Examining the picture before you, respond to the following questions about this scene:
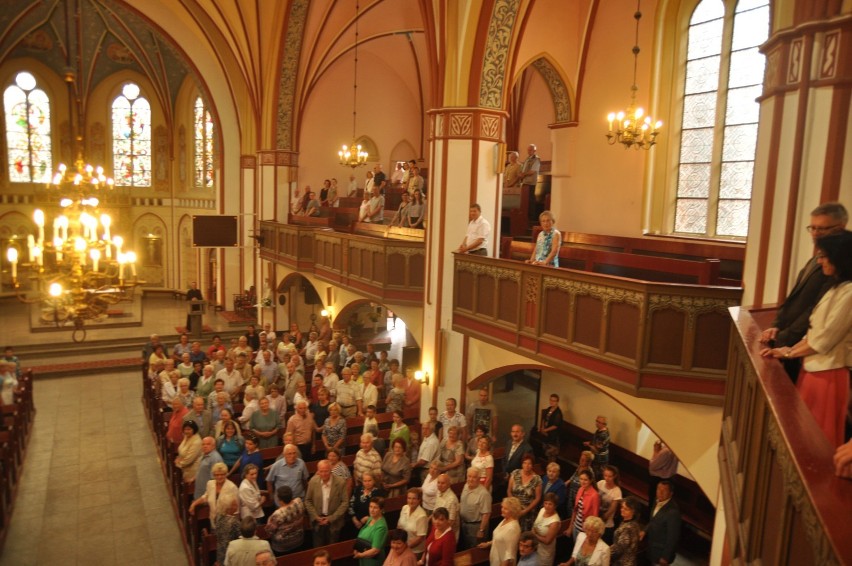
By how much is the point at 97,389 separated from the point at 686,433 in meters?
14.1

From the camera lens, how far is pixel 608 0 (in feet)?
43.8

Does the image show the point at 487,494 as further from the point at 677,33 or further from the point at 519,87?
the point at 519,87

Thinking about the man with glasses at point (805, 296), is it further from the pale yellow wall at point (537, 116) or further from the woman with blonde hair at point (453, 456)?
the pale yellow wall at point (537, 116)

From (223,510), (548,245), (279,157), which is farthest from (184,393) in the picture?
(279,157)

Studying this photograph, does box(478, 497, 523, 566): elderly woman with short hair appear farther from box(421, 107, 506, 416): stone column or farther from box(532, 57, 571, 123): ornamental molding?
box(532, 57, 571, 123): ornamental molding

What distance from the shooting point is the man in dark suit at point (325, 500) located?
7.23 meters

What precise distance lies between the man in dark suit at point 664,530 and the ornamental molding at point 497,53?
6880mm

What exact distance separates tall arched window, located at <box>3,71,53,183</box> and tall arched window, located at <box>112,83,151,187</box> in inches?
98.7

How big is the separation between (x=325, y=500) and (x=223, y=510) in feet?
3.69

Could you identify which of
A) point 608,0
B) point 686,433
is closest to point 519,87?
point 608,0

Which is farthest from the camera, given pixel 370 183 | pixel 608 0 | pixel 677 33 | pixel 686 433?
pixel 370 183

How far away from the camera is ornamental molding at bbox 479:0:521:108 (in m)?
10.4

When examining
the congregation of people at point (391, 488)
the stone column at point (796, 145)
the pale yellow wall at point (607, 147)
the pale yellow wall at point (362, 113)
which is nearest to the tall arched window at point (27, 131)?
the pale yellow wall at point (362, 113)

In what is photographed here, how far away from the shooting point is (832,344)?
3014 millimetres
